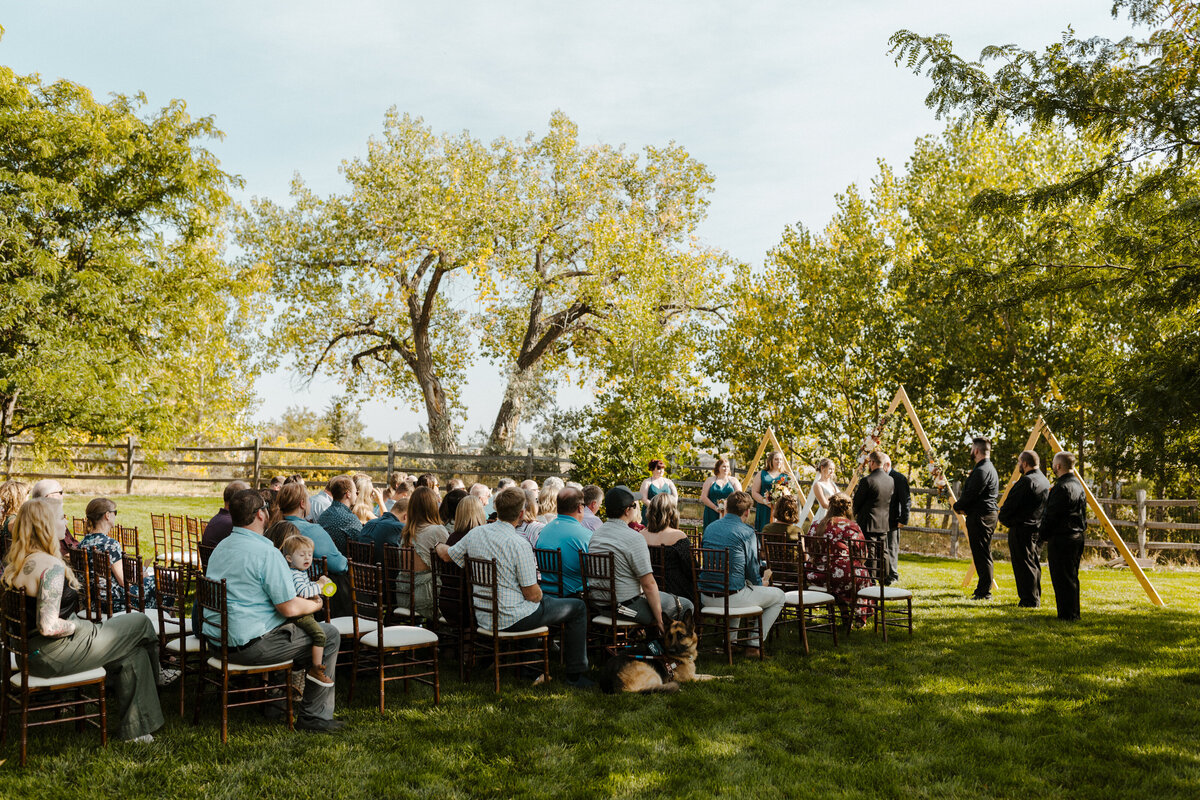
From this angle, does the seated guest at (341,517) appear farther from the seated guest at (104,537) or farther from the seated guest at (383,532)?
the seated guest at (104,537)

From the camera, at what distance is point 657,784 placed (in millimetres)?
4336

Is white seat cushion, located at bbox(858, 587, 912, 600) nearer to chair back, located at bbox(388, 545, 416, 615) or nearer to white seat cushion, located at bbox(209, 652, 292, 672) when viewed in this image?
chair back, located at bbox(388, 545, 416, 615)

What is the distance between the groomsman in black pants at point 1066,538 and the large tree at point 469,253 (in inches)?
628

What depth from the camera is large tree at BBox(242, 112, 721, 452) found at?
24.6 metres

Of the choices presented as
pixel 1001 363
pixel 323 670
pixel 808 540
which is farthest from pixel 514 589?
pixel 1001 363

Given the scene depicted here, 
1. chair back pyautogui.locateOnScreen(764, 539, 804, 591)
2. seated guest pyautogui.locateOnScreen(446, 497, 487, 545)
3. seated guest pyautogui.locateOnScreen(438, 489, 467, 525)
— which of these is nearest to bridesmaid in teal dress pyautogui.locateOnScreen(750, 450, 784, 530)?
chair back pyautogui.locateOnScreen(764, 539, 804, 591)

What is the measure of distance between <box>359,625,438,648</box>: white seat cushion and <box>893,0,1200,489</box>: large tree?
537 centimetres

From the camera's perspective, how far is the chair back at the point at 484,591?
18.8 ft

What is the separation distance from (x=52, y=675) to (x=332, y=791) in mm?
1637

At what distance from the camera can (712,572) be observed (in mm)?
6789

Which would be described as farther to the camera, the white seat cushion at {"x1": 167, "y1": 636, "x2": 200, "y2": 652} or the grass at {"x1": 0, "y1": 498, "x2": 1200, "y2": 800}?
the white seat cushion at {"x1": 167, "y1": 636, "x2": 200, "y2": 652}

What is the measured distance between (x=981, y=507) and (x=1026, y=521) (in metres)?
0.64

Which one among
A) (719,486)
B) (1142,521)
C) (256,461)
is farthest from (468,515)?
(256,461)

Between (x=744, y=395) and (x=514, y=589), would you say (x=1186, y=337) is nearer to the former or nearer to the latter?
(x=514, y=589)
